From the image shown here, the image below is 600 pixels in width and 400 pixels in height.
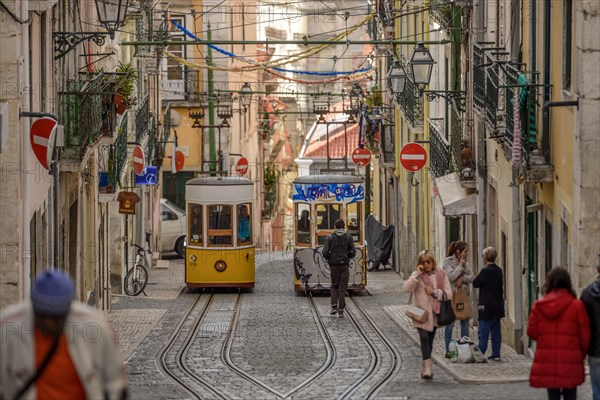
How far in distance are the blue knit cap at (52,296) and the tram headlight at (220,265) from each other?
21643 millimetres

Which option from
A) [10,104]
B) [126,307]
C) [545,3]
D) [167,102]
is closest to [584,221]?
[545,3]

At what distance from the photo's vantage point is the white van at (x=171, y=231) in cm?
4247

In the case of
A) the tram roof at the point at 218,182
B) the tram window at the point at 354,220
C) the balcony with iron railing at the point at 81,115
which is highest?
the balcony with iron railing at the point at 81,115

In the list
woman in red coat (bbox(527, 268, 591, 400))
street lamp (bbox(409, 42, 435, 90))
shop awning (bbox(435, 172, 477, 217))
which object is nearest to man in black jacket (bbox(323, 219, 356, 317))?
shop awning (bbox(435, 172, 477, 217))

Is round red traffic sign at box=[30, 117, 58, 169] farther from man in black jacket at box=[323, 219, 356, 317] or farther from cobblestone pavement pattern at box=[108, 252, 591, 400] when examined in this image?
man in black jacket at box=[323, 219, 356, 317]

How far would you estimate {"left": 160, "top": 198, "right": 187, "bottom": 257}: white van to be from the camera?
139 feet

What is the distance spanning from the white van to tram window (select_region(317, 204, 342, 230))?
14.1 m

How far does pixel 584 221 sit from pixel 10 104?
18.7 feet

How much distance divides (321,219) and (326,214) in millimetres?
134

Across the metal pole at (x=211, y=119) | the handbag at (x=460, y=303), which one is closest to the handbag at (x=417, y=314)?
the handbag at (x=460, y=303)

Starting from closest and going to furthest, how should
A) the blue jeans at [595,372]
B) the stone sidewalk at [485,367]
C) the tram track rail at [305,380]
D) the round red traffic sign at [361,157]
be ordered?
the blue jeans at [595,372] < the stone sidewalk at [485,367] < the tram track rail at [305,380] < the round red traffic sign at [361,157]

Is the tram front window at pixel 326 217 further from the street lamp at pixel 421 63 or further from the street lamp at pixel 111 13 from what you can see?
the street lamp at pixel 111 13

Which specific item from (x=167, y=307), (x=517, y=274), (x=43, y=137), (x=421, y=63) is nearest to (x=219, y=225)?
(x=167, y=307)

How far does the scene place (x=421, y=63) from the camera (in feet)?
74.5
